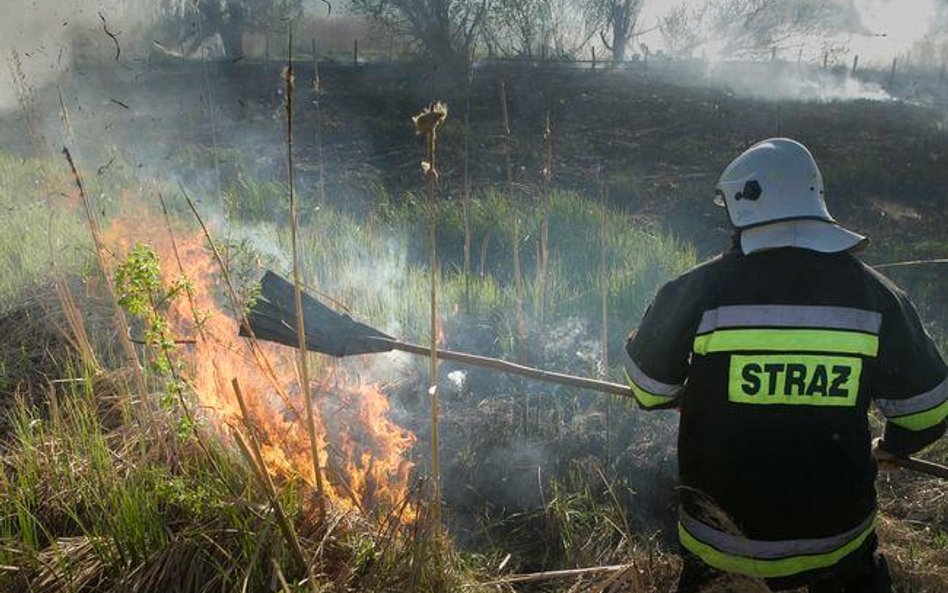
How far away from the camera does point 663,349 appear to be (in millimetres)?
2375

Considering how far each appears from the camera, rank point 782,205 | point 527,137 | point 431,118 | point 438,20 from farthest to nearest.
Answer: point 438,20
point 527,137
point 782,205
point 431,118

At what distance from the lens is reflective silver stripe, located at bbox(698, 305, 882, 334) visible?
7.06 feet

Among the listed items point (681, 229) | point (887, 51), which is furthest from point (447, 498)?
point (887, 51)

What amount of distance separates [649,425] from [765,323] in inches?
86.8

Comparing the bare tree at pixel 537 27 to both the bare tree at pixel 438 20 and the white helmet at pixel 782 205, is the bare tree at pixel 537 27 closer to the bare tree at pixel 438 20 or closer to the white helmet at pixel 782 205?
the bare tree at pixel 438 20

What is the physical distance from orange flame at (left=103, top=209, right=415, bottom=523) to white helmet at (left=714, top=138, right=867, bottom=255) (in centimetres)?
148

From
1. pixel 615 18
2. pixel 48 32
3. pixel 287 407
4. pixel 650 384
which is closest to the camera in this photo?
pixel 650 384

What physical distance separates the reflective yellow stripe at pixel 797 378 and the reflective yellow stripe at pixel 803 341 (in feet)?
0.08

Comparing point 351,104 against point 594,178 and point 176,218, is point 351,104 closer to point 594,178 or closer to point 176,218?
point 594,178

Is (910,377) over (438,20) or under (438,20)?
under

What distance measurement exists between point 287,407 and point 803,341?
1917 mm

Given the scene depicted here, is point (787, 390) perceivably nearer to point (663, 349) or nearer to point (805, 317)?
point (805, 317)

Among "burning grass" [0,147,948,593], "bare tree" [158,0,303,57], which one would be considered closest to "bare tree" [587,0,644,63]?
"bare tree" [158,0,303,57]

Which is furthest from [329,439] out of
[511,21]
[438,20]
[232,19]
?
[232,19]
